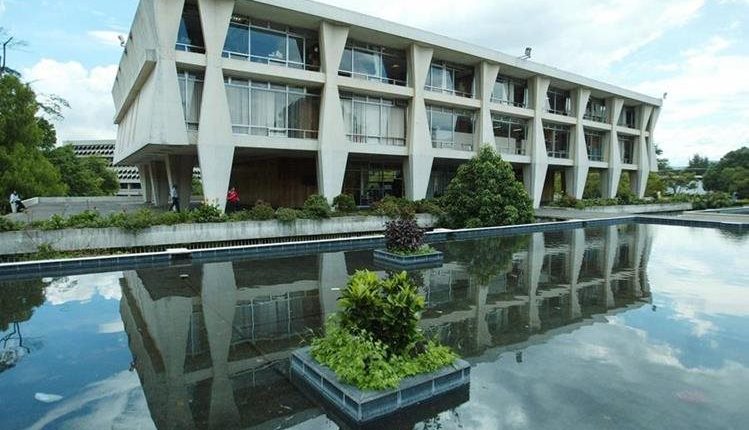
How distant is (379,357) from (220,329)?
11.5 feet

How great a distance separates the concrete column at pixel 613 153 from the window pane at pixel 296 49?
Result: 28599mm

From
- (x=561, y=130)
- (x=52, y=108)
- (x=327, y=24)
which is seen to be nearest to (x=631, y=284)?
(x=327, y=24)

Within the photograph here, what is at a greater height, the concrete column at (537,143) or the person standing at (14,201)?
the concrete column at (537,143)

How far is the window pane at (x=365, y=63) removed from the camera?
2359 centimetres

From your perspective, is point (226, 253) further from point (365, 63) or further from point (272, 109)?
point (365, 63)

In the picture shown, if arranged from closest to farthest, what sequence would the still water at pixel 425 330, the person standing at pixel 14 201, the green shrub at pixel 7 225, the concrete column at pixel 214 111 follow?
1. the still water at pixel 425 330
2. the green shrub at pixel 7 225
3. the concrete column at pixel 214 111
4. the person standing at pixel 14 201

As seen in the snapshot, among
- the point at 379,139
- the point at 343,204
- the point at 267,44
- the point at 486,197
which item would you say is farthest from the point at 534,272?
the point at 267,44

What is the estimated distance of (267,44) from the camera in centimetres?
2070

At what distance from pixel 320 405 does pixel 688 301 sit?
8.16 meters

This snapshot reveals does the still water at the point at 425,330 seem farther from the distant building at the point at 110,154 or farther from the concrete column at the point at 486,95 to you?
the distant building at the point at 110,154

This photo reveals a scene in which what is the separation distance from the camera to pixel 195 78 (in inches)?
746

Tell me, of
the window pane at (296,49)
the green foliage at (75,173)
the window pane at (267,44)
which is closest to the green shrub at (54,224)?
the window pane at (267,44)

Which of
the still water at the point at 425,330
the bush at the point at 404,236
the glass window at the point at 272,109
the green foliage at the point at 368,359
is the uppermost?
the glass window at the point at 272,109

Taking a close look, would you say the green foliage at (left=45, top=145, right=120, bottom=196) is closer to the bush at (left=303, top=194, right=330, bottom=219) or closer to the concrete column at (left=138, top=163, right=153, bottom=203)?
the concrete column at (left=138, top=163, right=153, bottom=203)
